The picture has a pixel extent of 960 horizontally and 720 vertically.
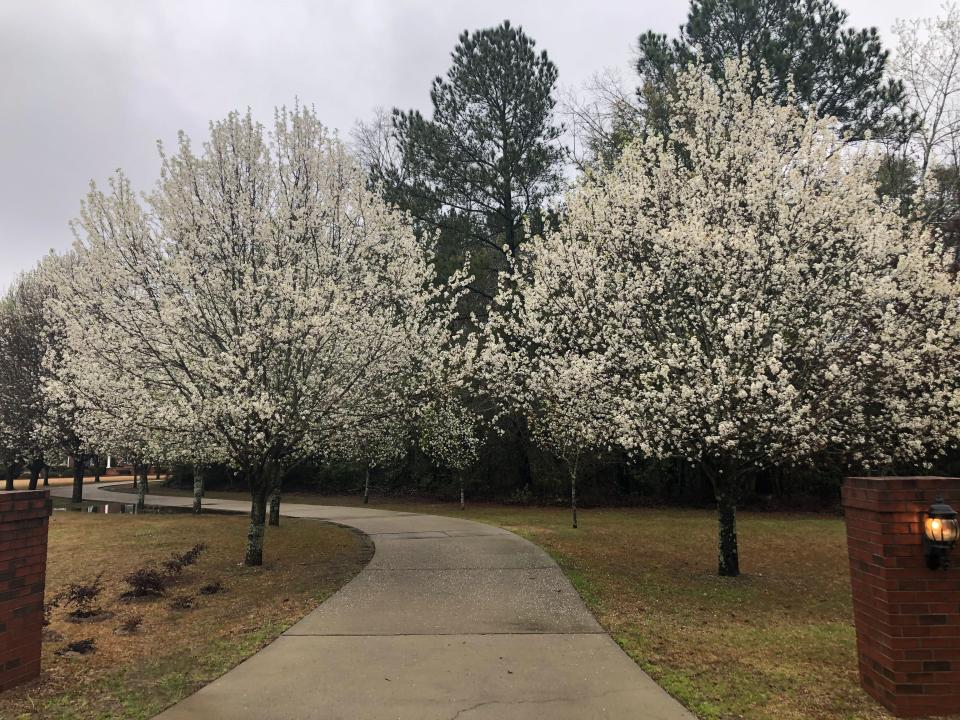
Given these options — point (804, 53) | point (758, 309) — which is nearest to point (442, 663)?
point (758, 309)

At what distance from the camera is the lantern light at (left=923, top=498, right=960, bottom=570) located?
412 centimetres

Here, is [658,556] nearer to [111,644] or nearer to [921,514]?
[921,514]

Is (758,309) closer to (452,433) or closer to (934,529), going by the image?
(934,529)

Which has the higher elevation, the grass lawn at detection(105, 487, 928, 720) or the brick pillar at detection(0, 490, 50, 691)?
the brick pillar at detection(0, 490, 50, 691)

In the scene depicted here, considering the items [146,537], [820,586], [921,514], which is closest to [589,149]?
[820,586]

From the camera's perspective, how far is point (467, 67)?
22484mm

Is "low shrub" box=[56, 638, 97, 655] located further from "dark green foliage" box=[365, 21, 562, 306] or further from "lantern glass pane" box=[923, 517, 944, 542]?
"dark green foliage" box=[365, 21, 562, 306]

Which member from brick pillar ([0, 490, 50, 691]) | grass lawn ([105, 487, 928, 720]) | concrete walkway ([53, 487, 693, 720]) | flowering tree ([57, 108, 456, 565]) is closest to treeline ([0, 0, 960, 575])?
flowering tree ([57, 108, 456, 565])

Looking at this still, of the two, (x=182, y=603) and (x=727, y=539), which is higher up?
(x=727, y=539)

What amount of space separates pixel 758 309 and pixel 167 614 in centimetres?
881

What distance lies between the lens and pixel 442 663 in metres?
5.39

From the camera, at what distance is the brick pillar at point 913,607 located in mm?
4242

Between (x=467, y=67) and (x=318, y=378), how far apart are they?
16.6 meters

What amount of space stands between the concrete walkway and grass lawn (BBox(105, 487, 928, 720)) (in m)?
0.40
